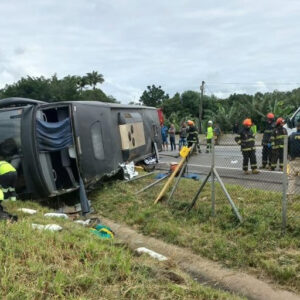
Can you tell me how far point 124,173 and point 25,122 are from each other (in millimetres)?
3365

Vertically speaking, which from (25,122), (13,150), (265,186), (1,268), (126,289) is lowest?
(265,186)

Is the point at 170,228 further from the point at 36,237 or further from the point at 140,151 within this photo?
the point at 140,151

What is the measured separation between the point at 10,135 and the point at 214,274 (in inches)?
190

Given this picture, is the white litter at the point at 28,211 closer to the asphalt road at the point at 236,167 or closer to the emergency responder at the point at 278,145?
the asphalt road at the point at 236,167

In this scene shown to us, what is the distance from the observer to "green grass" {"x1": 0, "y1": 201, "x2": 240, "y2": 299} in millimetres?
2992

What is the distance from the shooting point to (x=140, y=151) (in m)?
11.9

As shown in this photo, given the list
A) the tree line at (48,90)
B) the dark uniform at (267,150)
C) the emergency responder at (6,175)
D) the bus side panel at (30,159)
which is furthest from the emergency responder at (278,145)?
the tree line at (48,90)

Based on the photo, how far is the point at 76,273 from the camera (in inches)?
129

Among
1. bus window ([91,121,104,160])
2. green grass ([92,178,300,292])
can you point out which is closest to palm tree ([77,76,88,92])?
bus window ([91,121,104,160])

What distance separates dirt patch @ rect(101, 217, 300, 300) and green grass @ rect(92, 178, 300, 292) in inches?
5.2

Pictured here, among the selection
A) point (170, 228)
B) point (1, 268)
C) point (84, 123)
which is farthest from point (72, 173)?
point (1, 268)

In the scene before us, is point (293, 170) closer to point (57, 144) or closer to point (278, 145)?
point (278, 145)

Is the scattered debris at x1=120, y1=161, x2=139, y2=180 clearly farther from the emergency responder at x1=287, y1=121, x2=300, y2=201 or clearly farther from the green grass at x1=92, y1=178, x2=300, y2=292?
the emergency responder at x1=287, y1=121, x2=300, y2=201

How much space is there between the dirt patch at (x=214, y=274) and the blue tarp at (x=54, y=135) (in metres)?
2.57
